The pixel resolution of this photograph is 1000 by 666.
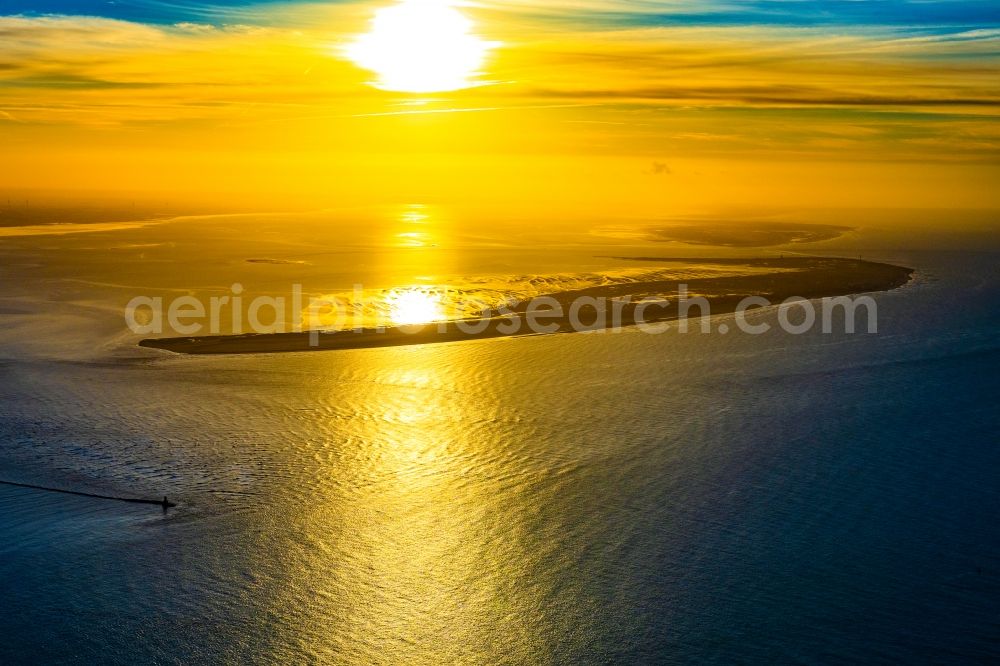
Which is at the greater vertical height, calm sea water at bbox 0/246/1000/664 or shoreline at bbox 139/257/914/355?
shoreline at bbox 139/257/914/355

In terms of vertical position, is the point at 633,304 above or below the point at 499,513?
above

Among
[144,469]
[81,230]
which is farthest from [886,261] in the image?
[81,230]

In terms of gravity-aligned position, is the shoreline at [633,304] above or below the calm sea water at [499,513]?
above

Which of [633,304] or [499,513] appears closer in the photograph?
[499,513]

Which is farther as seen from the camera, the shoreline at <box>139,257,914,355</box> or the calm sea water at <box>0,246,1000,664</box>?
the shoreline at <box>139,257,914,355</box>

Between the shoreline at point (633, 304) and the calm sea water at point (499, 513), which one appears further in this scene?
the shoreline at point (633, 304)
